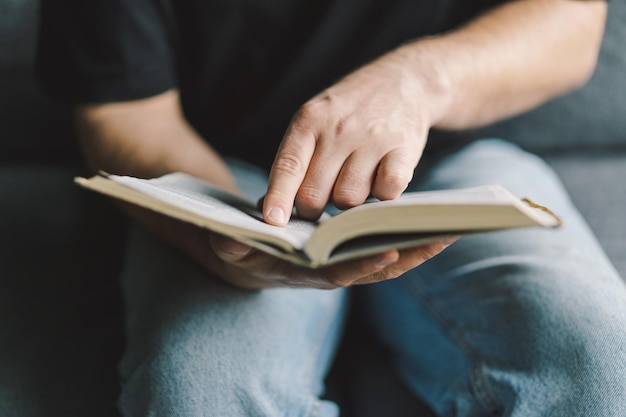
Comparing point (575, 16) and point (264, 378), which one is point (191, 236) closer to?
point (264, 378)

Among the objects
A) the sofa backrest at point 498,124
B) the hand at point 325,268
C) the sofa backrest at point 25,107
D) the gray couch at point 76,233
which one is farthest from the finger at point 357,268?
the sofa backrest at point 25,107

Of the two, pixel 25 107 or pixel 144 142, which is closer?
pixel 144 142

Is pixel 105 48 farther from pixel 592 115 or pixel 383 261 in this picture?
pixel 592 115

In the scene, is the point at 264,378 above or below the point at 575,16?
below

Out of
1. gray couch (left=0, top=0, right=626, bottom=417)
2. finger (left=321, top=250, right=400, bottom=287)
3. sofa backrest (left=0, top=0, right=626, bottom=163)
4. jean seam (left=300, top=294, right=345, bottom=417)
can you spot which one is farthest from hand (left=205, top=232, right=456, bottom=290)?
sofa backrest (left=0, top=0, right=626, bottom=163)

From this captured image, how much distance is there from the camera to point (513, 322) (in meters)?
0.67

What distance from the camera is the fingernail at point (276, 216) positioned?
53 cm

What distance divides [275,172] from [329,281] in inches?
4.4

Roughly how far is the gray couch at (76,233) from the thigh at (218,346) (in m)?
0.08

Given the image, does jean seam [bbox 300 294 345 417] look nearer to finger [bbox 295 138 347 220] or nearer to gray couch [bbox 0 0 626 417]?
gray couch [bbox 0 0 626 417]

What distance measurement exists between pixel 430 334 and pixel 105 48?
57 cm

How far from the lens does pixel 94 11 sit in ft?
2.68

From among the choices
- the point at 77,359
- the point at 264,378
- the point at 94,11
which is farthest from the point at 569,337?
the point at 94,11

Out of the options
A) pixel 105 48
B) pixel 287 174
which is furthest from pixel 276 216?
pixel 105 48
